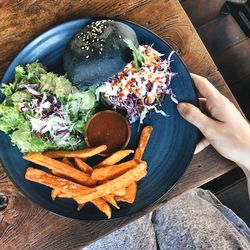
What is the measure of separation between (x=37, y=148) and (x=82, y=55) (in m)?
0.44

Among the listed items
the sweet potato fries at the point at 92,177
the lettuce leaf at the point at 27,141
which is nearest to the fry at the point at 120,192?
the sweet potato fries at the point at 92,177

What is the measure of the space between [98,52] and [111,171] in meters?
0.48

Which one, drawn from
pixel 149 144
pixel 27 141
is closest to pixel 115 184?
pixel 149 144

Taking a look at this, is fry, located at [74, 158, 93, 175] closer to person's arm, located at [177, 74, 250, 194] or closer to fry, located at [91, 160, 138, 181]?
fry, located at [91, 160, 138, 181]

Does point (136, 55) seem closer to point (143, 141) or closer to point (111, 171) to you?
point (143, 141)

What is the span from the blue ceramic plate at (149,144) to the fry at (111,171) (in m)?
0.15

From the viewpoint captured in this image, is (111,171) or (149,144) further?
(149,144)

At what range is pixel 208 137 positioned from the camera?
1.94 metres

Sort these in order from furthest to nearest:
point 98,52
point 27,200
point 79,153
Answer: point 27,200
point 79,153
point 98,52

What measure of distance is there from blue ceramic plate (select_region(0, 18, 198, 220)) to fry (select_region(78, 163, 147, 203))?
0.48 feet

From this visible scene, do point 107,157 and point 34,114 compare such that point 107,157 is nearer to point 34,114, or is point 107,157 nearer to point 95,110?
point 95,110

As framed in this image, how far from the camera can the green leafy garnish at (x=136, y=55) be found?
68.6 inches

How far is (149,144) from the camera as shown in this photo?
1983 mm

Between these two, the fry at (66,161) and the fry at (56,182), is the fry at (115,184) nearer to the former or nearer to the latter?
the fry at (56,182)
